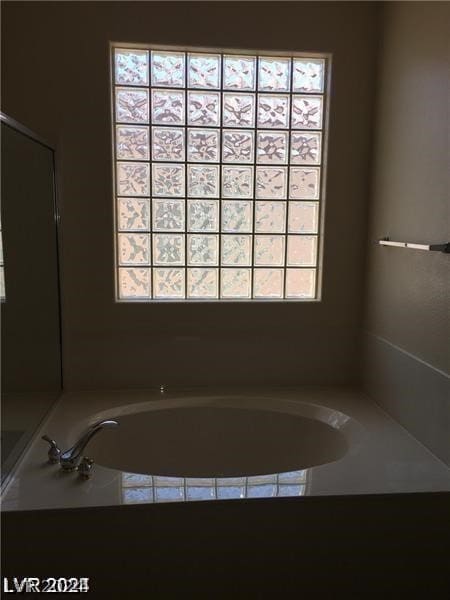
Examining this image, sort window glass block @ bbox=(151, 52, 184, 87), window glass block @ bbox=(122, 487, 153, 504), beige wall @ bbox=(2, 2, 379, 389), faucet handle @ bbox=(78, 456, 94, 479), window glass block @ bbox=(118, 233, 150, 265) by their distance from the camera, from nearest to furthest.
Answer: window glass block @ bbox=(122, 487, 153, 504) < faucet handle @ bbox=(78, 456, 94, 479) < beige wall @ bbox=(2, 2, 379, 389) < window glass block @ bbox=(151, 52, 184, 87) < window glass block @ bbox=(118, 233, 150, 265)

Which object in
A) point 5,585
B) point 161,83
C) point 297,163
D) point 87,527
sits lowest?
point 5,585

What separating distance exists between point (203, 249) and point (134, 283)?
0.38 metres

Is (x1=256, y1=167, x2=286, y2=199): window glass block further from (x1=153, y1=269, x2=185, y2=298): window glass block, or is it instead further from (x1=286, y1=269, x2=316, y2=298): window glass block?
(x1=153, y1=269, x2=185, y2=298): window glass block

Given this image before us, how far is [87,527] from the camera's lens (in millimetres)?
1427

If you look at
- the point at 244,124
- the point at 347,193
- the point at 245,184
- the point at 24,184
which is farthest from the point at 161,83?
the point at 347,193

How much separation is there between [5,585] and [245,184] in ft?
6.09

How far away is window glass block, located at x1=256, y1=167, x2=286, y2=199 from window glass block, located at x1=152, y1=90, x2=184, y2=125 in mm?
469

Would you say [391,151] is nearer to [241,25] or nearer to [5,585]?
[241,25]

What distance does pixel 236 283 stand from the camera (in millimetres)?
2416

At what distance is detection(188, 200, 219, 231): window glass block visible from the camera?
2.34 m

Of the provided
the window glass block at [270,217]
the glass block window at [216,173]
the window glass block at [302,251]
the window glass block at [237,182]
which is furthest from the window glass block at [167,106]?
the window glass block at [302,251]

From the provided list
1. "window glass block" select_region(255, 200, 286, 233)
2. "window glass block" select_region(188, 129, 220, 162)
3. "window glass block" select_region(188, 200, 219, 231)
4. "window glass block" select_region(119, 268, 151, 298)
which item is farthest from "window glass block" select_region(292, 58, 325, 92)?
"window glass block" select_region(119, 268, 151, 298)

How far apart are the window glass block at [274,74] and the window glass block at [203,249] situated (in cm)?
76

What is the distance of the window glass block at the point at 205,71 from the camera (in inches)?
88.6
